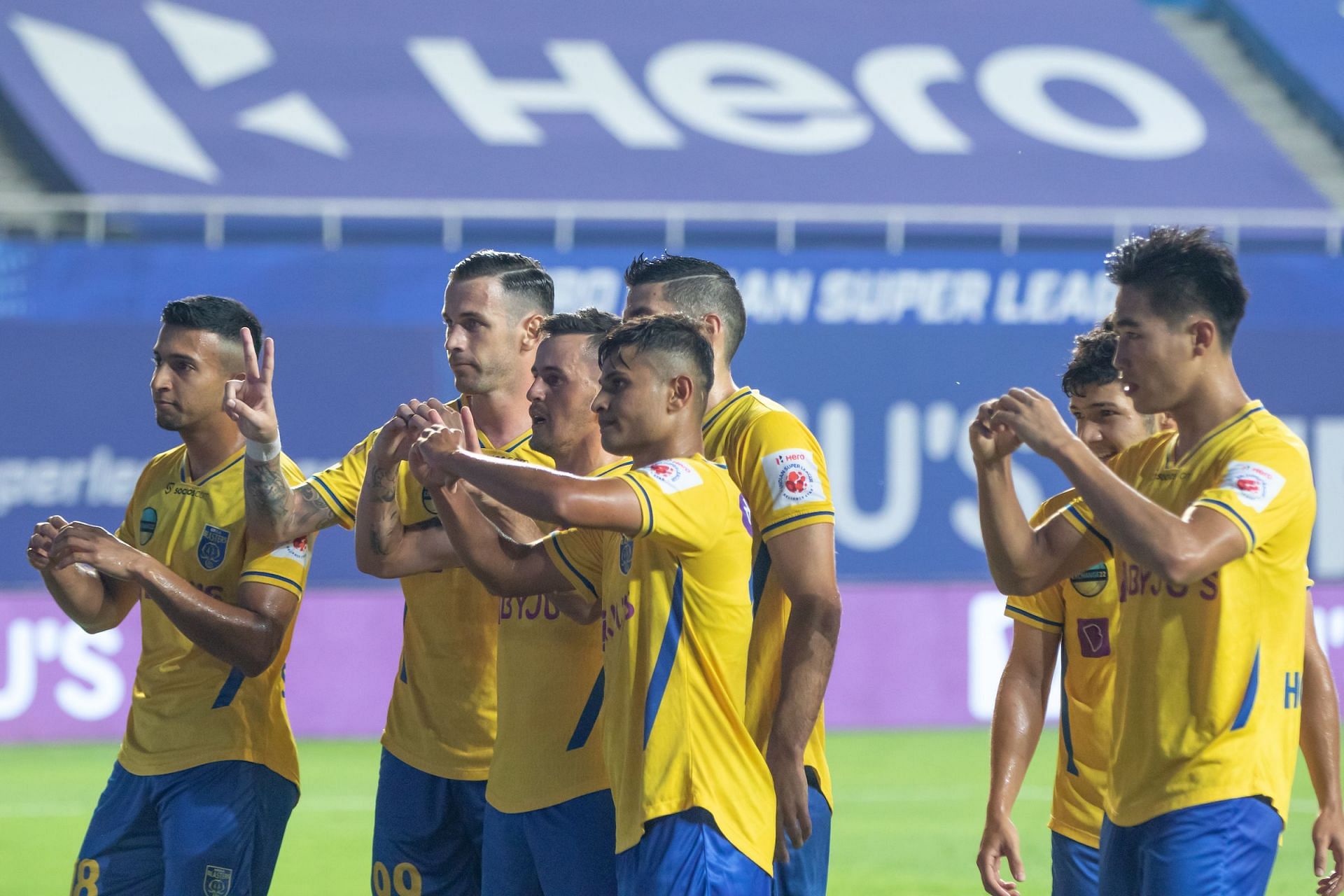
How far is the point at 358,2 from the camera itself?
68.3 feet

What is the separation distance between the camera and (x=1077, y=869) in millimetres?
4602

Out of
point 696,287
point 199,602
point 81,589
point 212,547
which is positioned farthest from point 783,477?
point 81,589

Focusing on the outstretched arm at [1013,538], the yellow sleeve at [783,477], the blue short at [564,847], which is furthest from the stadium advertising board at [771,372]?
the outstretched arm at [1013,538]

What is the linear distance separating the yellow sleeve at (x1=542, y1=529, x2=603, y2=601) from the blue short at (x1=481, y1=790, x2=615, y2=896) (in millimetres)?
500

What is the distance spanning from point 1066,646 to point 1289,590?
120 cm

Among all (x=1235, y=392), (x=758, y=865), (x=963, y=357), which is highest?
(x=963, y=357)

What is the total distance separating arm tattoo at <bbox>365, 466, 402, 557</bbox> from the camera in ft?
14.6

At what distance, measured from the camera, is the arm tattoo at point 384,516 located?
4.46 metres

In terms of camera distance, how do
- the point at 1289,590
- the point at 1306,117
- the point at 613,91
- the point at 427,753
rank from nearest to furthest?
the point at 1289,590 → the point at 427,753 → the point at 613,91 → the point at 1306,117

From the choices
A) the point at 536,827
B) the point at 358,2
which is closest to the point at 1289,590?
the point at 536,827

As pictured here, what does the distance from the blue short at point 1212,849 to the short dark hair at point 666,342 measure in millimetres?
1373

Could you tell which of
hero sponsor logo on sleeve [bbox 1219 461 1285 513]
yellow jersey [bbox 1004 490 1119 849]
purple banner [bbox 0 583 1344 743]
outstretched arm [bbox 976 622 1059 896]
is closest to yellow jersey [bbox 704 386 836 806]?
outstretched arm [bbox 976 622 1059 896]

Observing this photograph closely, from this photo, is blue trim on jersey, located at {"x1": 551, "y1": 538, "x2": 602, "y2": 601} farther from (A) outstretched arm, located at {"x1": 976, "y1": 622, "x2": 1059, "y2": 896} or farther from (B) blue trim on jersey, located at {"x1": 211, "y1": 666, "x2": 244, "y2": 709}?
(A) outstretched arm, located at {"x1": 976, "y1": 622, "x2": 1059, "y2": 896}

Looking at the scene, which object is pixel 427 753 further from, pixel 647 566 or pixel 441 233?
pixel 441 233
